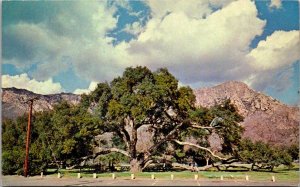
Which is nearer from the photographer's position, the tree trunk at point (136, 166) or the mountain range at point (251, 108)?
the tree trunk at point (136, 166)

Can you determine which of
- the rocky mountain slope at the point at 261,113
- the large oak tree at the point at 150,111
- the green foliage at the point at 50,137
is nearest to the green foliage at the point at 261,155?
the large oak tree at the point at 150,111

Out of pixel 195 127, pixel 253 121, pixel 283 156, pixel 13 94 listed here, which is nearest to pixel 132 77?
pixel 195 127

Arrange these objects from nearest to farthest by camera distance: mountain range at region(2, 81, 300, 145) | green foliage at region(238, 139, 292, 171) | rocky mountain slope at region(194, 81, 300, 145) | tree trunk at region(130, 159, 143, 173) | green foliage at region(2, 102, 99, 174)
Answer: green foliage at region(2, 102, 99, 174) < tree trunk at region(130, 159, 143, 173) < green foliage at region(238, 139, 292, 171) < mountain range at region(2, 81, 300, 145) < rocky mountain slope at region(194, 81, 300, 145)

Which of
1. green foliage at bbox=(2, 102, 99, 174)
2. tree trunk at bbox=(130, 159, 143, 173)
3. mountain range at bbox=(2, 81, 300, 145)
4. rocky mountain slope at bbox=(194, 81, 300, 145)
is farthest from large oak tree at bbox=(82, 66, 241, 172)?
rocky mountain slope at bbox=(194, 81, 300, 145)

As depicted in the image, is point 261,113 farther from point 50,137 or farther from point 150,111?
point 50,137

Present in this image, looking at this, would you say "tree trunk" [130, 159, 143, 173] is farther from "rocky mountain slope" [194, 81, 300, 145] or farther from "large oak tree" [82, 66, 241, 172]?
"rocky mountain slope" [194, 81, 300, 145]

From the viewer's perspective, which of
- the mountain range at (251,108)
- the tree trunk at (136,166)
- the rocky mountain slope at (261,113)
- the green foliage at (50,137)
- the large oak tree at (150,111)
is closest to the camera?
the green foliage at (50,137)

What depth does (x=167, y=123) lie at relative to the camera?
35.8 metres

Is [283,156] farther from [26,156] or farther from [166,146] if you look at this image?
[26,156]

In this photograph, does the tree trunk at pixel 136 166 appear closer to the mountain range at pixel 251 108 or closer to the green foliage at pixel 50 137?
the green foliage at pixel 50 137

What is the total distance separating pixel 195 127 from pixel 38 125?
1389cm

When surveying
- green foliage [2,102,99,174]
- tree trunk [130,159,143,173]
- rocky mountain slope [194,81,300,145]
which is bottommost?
tree trunk [130,159,143,173]

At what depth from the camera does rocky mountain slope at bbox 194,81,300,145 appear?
89.9 meters

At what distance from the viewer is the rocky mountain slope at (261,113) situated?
89938 millimetres
